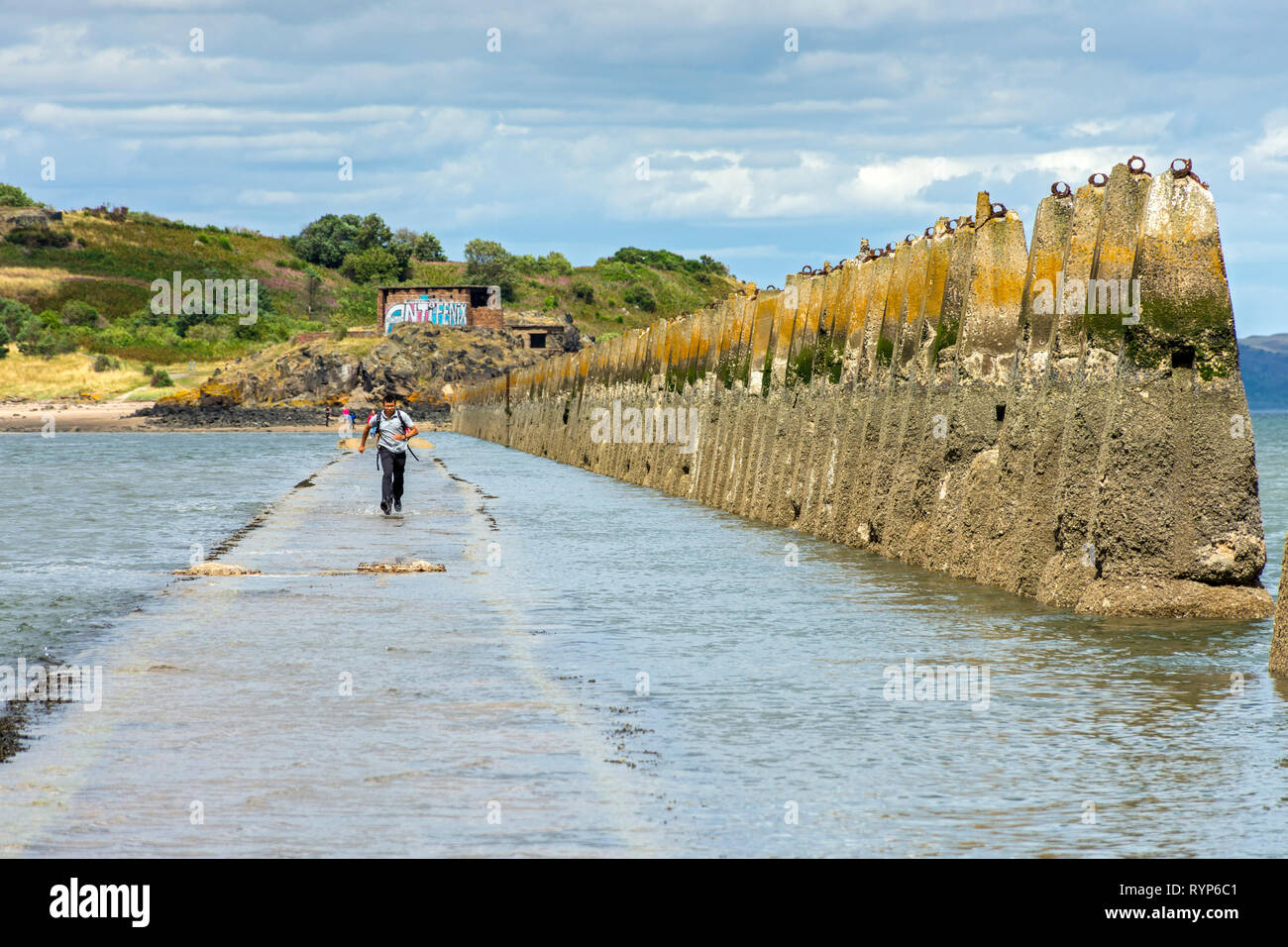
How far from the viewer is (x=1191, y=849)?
693 cm

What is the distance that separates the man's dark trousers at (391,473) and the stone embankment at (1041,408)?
5992 millimetres

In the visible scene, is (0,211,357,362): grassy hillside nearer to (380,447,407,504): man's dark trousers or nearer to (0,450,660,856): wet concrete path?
(380,447,407,504): man's dark trousers

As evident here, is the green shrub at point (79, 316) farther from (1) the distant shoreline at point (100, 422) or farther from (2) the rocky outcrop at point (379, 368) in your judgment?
(1) the distant shoreline at point (100, 422)

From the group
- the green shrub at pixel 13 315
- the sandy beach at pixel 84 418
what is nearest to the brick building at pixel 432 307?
the sandy beach at pixel 84 418

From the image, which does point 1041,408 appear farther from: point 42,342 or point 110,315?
point 110,315

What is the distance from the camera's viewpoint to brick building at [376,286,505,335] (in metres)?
148

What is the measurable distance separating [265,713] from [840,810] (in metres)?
3.86

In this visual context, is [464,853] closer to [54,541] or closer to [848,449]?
[848,449]

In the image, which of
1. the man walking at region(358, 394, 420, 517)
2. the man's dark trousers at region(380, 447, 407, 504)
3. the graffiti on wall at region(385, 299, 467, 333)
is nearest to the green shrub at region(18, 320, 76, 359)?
the graffiti on wall at region(385, 299, 467, 333)

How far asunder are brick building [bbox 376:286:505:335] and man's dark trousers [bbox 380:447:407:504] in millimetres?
122248

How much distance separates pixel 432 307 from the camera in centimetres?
14788

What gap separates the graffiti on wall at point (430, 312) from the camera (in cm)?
14750

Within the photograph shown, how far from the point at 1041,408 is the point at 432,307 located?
13608 centimetres

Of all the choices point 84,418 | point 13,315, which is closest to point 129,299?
point 13,315
